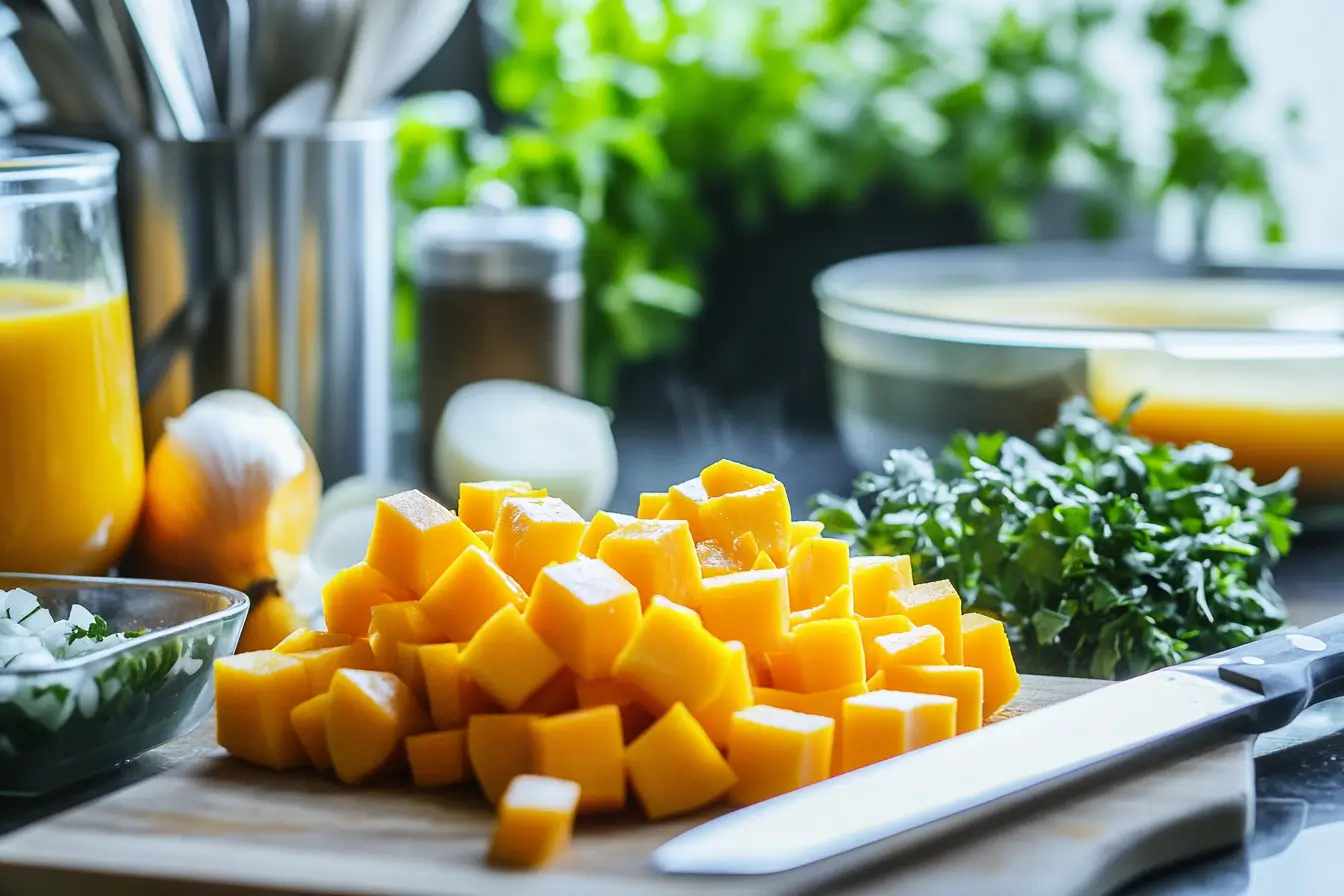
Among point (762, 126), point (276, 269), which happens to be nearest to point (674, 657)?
point (276, 269)

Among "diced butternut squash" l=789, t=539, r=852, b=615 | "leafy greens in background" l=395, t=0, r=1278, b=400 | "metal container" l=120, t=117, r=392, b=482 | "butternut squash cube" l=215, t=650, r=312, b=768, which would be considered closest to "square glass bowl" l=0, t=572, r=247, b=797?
"butternut squash cube" l=215, t=650, r=312, b=768

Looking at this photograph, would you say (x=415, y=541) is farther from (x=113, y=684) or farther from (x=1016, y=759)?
(x=1016, y=759)

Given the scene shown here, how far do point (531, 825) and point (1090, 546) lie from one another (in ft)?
1.72

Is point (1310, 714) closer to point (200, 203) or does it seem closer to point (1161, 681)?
point (1161, 681)

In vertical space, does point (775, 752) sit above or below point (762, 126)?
below

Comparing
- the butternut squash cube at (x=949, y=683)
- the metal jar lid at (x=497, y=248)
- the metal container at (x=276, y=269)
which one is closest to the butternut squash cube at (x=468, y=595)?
the butternut squash cube at (x=949, y=683)

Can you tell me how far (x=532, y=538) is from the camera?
33.6 inches

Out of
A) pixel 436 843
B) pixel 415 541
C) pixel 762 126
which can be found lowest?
pixel 436 843

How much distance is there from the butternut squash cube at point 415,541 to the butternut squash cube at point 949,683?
0.87ft

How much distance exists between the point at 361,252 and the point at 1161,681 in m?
Result: 0.89

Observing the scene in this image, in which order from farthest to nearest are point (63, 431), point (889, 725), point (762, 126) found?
point (762, 126) → point (63, 431) → point (889, 725)

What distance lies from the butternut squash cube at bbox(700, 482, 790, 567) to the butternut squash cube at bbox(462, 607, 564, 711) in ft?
0.55

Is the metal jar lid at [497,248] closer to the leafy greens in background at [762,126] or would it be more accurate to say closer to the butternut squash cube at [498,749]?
the leafy greens in background at [762,126]

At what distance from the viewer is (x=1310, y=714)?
3.28 ft
